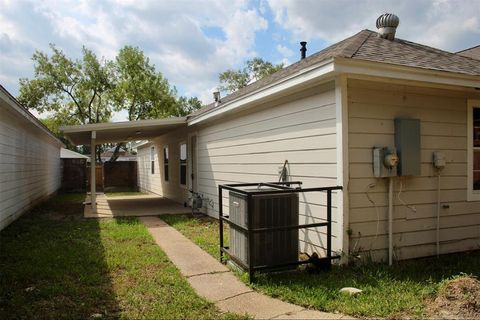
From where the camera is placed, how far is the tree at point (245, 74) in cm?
3997

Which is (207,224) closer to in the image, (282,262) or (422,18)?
(282,262)

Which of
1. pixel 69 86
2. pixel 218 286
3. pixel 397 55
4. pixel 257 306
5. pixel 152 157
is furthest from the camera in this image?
pixel 69 86

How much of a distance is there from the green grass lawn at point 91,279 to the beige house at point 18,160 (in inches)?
47.0

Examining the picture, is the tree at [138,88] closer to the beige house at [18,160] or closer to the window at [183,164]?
the beige house at [18,160]

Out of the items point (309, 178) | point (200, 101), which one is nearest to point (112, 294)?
point (309, 178)

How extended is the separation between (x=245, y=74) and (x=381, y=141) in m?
37.8

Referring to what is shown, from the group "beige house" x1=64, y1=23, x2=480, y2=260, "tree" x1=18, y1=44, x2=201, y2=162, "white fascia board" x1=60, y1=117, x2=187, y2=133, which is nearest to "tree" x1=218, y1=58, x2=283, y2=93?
"tree" x1=18, y1=44, x2=201, y2=162

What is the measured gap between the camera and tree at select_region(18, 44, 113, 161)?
102 feet

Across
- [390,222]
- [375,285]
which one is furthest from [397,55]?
[375,285]

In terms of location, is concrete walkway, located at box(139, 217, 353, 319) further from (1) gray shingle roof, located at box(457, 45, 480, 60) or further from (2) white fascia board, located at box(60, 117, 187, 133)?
(1) gray shingle roof, located at box(457, 45, 480, 60)

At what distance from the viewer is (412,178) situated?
5.01m

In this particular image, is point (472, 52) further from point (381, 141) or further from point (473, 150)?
point (381, 141)

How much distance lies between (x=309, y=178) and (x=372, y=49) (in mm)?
2009

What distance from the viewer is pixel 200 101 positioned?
57750mm
